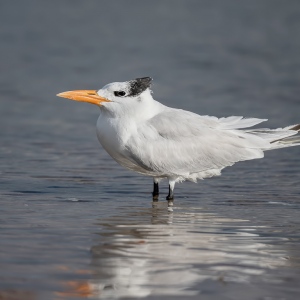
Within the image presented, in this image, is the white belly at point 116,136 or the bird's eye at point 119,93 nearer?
the white belly at point 116,136

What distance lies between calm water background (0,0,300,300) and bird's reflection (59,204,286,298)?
1cm

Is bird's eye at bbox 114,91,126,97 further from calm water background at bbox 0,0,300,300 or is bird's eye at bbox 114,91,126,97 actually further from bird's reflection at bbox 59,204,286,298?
bird's reflection at bbox 59,204,286,298

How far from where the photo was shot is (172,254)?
6133 millimetres

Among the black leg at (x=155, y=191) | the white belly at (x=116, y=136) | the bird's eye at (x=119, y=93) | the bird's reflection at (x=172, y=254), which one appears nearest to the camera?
the bird's reflection at (x=172, y=254)

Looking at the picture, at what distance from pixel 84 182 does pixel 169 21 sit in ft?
47.0

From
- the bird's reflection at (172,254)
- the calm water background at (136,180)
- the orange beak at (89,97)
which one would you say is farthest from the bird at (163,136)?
the bird's reflection at (172,254)

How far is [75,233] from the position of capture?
22.0ft

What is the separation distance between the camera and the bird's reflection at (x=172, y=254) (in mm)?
5375

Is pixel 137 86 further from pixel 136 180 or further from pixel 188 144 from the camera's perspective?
pixel 136 180

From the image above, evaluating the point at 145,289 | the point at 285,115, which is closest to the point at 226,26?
the point at 285,115

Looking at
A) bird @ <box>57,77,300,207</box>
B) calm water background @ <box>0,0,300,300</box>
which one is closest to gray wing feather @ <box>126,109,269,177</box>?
bird @ <box>57,77,300,207</box>

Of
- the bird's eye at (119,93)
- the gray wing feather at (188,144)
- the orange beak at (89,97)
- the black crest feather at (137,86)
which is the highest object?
the black crest feather at (137,86)

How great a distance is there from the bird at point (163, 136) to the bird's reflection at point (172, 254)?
61 cm

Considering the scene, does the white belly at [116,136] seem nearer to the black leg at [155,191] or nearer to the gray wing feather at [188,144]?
the gray wing feather at [188,144]
